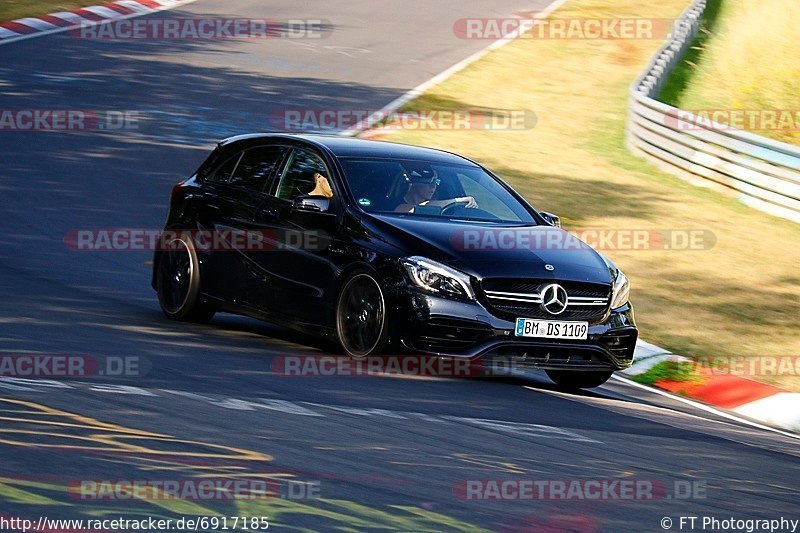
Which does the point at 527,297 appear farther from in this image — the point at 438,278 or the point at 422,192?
the point at 422,192

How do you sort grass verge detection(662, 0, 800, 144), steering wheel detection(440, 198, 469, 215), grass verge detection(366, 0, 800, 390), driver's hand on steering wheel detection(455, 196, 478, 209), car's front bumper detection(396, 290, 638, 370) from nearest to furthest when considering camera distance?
car's front bumper detection(396, 290, 638, 370) → steering wheel detection(440, 198, 469, 215) → driver's hand on steering wheel detection(455, 196, 478, 209) → grass verge detection(366, 0, 800, 390) → grass verge detection(662, 0, 800, 144)

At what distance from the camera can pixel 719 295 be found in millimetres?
14789

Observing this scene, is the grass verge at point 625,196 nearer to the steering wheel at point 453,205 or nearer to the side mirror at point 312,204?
the steering wheel at point 453,205

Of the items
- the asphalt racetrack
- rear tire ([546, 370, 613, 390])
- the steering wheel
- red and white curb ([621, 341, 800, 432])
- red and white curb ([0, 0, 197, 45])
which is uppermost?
red and white curb ([0, 0, 197, 45])

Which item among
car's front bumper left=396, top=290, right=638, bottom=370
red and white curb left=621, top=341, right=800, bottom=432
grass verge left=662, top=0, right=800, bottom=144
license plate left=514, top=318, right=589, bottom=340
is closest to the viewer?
car's front bumper left=396, top=290, right=638, bottom=370

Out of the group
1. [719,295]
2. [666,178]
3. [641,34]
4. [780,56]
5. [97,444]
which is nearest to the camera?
[97,444]

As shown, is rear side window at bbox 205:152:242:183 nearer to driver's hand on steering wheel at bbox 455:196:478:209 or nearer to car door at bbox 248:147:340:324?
car door at bbox 248:147:340:324

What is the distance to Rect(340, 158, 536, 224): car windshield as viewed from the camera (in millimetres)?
10711

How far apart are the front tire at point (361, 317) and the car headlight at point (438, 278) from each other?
28cm

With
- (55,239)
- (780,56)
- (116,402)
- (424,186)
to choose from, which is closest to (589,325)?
(424,186)

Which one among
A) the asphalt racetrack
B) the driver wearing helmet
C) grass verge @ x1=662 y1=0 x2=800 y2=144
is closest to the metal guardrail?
grass verge @ x1=662 y1=0 x2=800 y2=144

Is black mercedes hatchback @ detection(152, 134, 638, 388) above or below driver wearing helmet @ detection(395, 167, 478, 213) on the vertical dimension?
below

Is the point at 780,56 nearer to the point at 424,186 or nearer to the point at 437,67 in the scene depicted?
the point at 437,67

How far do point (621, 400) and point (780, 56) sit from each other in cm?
2484
